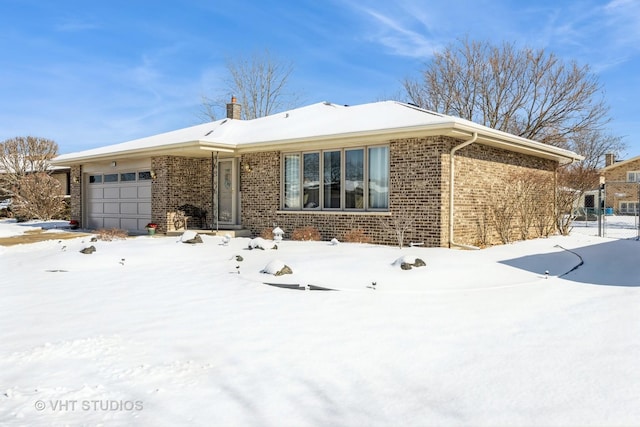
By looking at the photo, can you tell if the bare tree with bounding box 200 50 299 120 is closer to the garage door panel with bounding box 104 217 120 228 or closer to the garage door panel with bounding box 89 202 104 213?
the garage door panel with bounding box 89 202 104 213

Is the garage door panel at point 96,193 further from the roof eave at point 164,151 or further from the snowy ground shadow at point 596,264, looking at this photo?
the snowy ground shadow at point 596,264

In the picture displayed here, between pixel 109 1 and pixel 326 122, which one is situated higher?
pixel 109 1

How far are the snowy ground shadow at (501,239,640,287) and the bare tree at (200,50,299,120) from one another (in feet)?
83.5

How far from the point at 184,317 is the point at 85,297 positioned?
205 centimetres

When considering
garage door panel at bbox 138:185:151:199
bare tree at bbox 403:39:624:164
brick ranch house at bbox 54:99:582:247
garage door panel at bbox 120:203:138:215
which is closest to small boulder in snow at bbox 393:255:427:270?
brick ranch house at bbox 54:99:582:247

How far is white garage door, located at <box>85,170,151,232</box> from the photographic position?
1675cm

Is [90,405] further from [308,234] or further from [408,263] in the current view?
[308,234]

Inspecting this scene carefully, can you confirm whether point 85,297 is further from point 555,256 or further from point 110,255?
point 555,256

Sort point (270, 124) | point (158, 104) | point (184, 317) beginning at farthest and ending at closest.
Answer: point (158, 104), point (270, 124), point (184, 317)

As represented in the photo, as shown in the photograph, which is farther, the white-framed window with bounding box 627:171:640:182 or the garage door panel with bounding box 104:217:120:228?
the white-framed window with bounding box 627:171:640:182

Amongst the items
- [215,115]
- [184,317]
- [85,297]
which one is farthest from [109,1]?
[215,115]

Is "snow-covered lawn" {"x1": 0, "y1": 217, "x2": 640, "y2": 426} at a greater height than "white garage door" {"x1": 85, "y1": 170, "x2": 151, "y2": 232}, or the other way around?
"white garage door" {"x1": 85, "y1": 170, "x2": 151, "y2": 232}

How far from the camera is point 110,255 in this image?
397 inches

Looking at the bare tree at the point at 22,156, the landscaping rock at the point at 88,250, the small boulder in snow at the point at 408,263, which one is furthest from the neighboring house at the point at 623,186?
the bare tree at the point at 22,156
